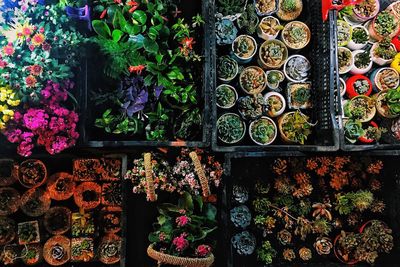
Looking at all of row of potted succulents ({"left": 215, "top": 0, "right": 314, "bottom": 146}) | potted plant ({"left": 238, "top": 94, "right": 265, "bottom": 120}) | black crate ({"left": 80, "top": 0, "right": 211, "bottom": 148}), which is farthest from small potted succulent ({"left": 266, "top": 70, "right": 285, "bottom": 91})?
black crate ({"left": 80, "top": 0, "right": 211, "bottom": 148})

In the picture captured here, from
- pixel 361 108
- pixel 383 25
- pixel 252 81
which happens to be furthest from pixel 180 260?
pixel 383 25

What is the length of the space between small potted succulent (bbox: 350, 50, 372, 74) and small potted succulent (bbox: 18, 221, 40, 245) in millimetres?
2104

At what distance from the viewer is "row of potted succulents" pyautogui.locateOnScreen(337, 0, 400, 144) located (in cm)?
267

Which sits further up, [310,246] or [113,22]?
[113,22]

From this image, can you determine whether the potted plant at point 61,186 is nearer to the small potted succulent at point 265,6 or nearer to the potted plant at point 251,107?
the potted plant at point 251,107

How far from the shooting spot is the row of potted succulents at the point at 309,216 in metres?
2.61

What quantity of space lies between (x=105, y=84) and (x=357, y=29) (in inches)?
62.5

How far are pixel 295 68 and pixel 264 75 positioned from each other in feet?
0.65

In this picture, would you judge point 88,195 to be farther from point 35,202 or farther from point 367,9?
point 367,9

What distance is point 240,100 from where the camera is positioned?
256 cm

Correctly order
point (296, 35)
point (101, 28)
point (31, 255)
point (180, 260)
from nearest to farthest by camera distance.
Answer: point (180, 260) → point (101, 28) → point (31, 255) → point (296, 35)

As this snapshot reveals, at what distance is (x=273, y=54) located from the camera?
262 centimetres

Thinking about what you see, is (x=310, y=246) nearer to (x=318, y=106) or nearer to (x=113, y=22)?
(x=318, y=106)

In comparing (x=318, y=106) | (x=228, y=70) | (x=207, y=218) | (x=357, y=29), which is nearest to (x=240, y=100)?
(x=228, y=70)
